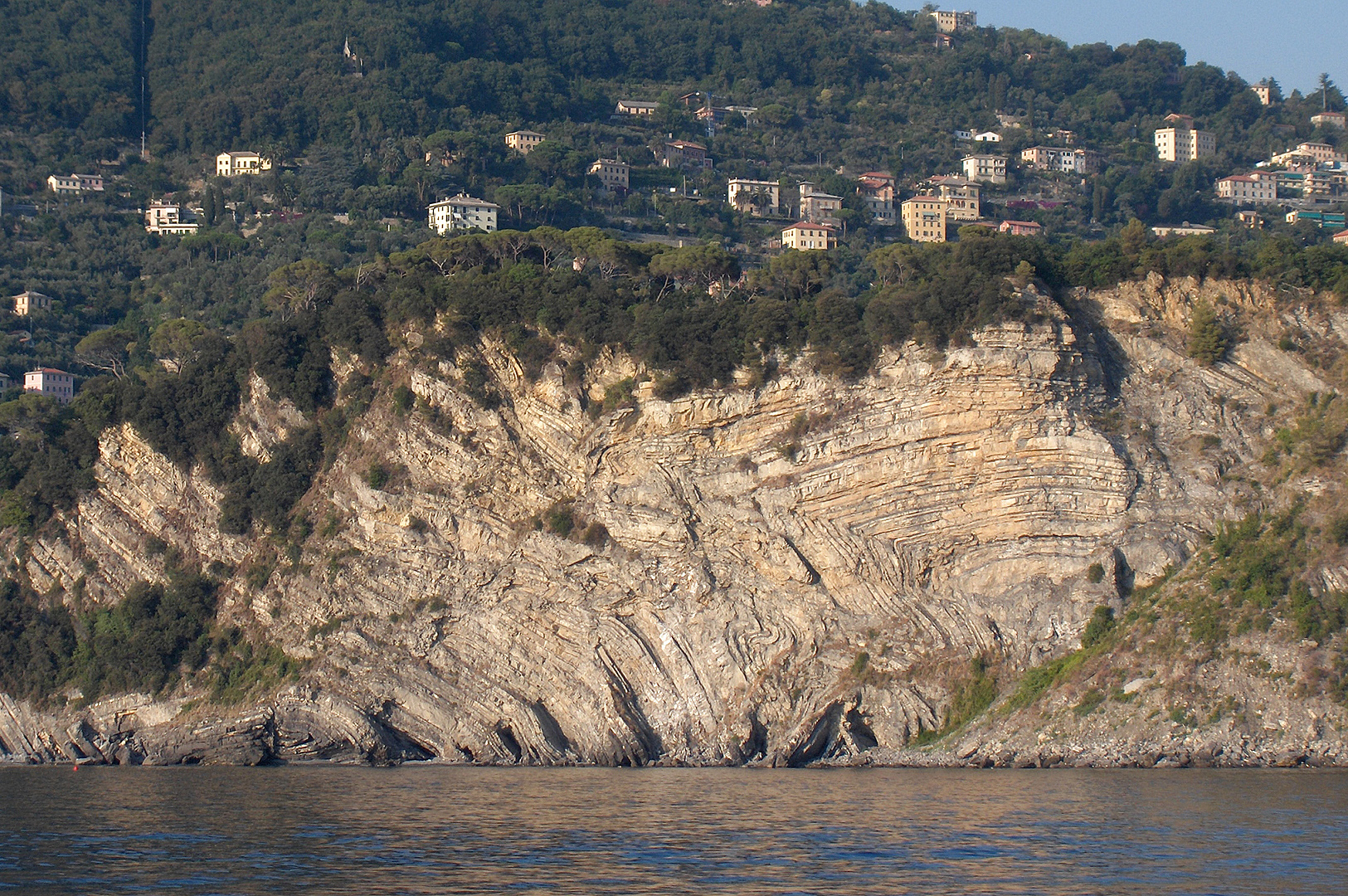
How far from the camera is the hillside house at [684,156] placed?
339 ft

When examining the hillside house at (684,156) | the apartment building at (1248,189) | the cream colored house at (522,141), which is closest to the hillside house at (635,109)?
the hillside house at (684,156)

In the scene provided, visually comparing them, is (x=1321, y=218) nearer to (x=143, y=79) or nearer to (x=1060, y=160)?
(x=1060, y=160)

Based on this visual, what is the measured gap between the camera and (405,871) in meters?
23.9

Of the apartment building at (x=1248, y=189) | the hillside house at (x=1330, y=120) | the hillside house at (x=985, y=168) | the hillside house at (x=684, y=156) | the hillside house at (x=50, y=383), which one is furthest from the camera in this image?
the hillside house at (x=1330, y=120)

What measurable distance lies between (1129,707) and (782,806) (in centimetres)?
1111

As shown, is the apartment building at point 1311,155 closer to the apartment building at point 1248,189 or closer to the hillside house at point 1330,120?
the apartment building at point 1248,189

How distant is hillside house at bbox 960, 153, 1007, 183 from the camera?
337 ft

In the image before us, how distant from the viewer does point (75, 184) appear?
9194 cm

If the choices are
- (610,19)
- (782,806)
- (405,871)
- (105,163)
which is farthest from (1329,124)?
(405,871)

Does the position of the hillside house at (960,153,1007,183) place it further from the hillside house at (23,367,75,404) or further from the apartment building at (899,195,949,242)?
the hillside house at (23,367,75,404)

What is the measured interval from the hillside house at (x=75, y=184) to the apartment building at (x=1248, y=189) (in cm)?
6943

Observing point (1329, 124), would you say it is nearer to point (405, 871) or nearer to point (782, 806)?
point (782, 806)

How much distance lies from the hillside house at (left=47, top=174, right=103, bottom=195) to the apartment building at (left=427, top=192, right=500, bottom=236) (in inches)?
872

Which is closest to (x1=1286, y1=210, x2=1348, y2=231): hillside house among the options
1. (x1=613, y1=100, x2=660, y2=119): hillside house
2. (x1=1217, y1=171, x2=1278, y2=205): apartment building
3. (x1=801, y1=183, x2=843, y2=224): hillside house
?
(x1=1217, y1=171, x2=1278, y2=205): apartment building
